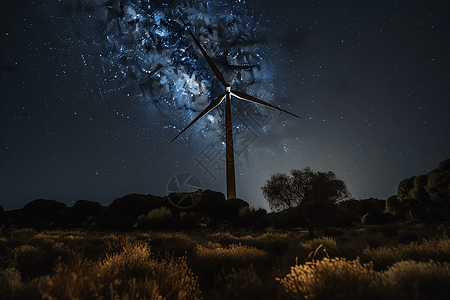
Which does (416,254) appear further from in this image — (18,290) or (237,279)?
(18,290)

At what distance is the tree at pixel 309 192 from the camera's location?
2384cm

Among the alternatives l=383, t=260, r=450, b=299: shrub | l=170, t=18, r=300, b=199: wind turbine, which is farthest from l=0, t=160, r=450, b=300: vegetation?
l=170, t=18, r=300, b=199: wind turbine

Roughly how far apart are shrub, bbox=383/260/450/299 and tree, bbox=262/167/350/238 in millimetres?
18741

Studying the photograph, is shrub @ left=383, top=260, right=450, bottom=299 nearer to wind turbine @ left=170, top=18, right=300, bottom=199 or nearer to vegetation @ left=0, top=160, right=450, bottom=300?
vegetation @ left=0, top=160, right=450, bottom=300

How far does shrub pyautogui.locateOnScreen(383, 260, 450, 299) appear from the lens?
508cm

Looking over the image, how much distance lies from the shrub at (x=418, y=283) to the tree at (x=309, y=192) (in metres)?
18.7

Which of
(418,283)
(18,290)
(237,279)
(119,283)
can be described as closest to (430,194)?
(418,283)

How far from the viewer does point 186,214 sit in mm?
35906

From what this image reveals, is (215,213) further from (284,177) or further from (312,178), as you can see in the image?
(312,178)

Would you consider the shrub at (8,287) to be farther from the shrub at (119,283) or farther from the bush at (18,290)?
the shrub at (119,283)

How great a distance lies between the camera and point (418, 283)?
209 inches

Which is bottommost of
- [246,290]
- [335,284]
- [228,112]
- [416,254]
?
[246,290]

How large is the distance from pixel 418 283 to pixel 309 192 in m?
19.6

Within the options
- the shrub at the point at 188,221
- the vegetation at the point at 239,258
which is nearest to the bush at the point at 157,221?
the vegetation at the point at 239,258
